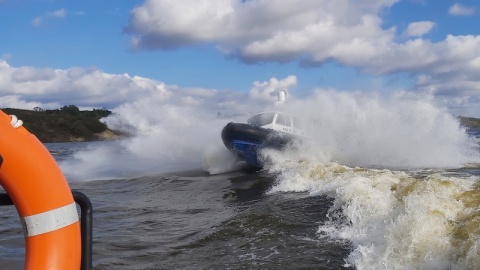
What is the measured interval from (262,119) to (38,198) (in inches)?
628

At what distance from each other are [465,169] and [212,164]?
9.39 m

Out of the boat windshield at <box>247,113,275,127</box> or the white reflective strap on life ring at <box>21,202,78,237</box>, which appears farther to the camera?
the boat windshield at <box>247,113,275,127</box>

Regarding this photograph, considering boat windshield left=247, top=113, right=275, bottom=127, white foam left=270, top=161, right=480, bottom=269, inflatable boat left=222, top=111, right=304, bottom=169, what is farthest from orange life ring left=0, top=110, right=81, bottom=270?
boat windshield left=247, top=113, right=275, bottom=127

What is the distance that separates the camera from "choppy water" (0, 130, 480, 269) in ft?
18.9

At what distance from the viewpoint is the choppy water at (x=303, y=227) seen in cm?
577

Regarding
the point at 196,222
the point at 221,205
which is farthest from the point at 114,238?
the point at 221,205

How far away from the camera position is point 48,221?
2.58 m

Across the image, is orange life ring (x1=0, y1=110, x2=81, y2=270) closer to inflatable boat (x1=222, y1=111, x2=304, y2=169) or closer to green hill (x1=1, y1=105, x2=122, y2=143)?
inflatable boat (x1=222, y1=111, x2=304, y2=169)

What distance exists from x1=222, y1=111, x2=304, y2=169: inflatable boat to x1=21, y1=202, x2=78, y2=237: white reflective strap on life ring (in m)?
14.2

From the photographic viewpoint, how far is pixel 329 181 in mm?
10961

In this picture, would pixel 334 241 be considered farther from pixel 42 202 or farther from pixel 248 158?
pixel 248 158

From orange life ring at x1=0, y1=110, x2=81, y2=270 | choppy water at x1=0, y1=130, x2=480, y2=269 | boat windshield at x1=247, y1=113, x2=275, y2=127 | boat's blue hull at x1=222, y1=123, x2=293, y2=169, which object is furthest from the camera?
boat windshield at x1=247, y1=113, x2=275, y2=127

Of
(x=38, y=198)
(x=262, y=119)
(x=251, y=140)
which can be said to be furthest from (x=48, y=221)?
(x=262, y=119)

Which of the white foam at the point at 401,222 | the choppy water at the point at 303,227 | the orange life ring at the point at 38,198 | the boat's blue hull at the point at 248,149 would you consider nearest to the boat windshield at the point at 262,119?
the boat's blue hull at the point at 248,149
